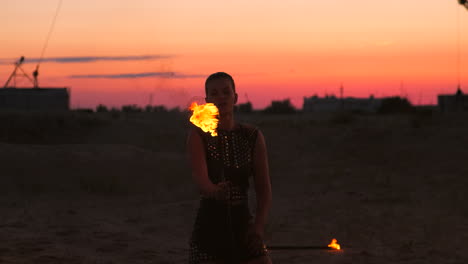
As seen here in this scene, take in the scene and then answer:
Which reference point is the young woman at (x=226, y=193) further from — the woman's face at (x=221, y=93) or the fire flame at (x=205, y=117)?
the fire flame at (x=205, y=117)

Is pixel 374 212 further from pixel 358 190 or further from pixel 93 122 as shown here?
pixel 93 122

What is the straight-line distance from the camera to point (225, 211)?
4078 mm

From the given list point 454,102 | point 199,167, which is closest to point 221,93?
point 199,167

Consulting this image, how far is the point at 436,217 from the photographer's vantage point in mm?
12719

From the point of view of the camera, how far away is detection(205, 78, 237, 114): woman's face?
4055 millimetres

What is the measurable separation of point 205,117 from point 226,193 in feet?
1.58

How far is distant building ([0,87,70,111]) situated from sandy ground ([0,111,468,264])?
2522 centimetres

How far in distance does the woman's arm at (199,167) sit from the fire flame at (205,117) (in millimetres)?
130

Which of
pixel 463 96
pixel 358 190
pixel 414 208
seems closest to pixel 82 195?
pixel 358 190

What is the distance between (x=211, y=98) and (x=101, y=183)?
1419cm

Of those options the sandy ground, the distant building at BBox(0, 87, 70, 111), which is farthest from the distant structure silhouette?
the sandy ground

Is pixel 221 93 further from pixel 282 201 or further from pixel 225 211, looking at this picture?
pixel 282 201

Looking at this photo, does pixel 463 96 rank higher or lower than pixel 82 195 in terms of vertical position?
higher

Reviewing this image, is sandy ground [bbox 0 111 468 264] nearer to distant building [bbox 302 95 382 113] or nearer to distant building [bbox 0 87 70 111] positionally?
distant building [bbox 0 87 70 111]
